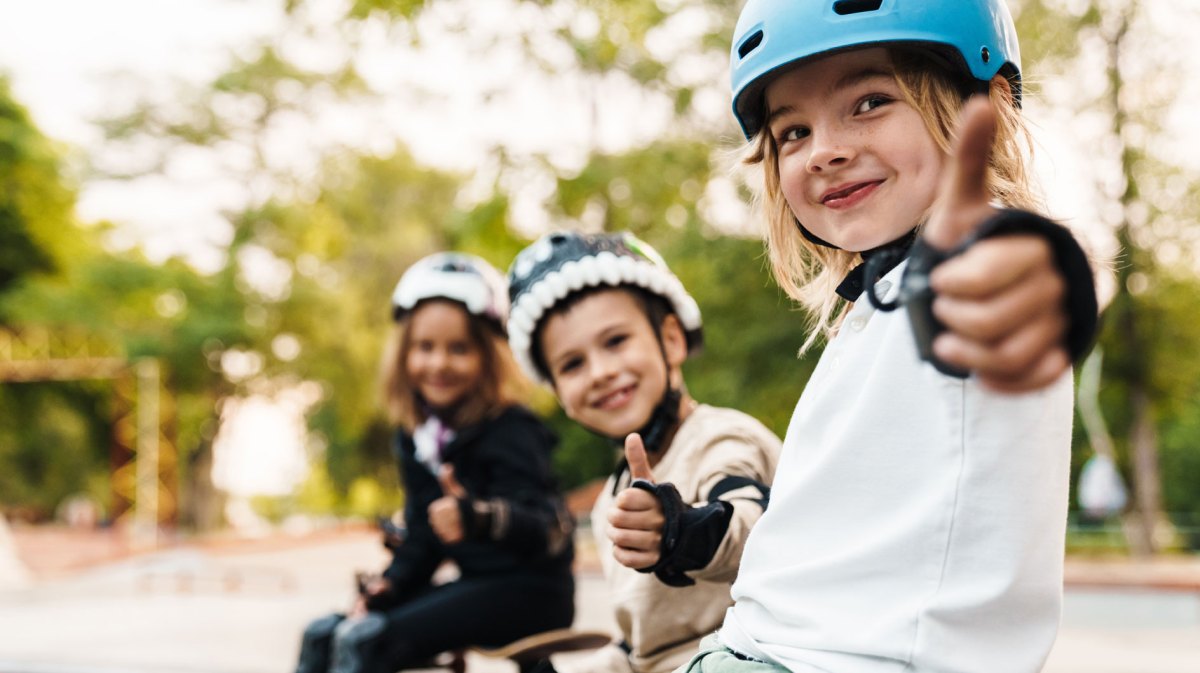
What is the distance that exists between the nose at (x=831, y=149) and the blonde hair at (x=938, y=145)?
0.34ft

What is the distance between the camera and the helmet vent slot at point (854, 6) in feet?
4.65

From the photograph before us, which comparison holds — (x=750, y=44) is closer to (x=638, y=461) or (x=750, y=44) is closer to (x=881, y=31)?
(x=881, y=31)

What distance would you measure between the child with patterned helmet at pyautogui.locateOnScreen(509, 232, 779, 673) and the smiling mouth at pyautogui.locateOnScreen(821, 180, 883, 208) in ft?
1.67

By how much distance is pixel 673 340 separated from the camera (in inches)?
93.0

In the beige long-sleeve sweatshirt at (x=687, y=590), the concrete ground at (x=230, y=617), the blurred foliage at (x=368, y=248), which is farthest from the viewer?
the blurred foliage at (x=368, y=248)

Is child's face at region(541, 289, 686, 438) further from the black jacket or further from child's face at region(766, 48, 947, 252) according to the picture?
child's face at region(766, 48, 947, 252)

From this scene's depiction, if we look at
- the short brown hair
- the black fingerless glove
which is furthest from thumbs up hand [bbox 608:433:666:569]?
the short brown hair

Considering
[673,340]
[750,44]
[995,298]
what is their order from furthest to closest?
1. [673,340]
2. [750,44]
3. [995,298]

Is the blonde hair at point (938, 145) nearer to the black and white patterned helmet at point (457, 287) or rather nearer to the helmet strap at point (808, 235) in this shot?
the helmet strap at point (808, 235)

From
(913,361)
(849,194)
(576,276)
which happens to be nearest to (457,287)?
(576,276)

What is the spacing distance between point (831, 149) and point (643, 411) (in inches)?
36.0

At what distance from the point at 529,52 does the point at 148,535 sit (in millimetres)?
13039

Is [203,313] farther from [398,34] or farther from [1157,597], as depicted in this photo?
[1157,597]

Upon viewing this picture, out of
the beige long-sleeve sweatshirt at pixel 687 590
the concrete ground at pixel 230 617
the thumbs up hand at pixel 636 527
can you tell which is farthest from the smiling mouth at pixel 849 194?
the concrete ground at pixel 230 617
